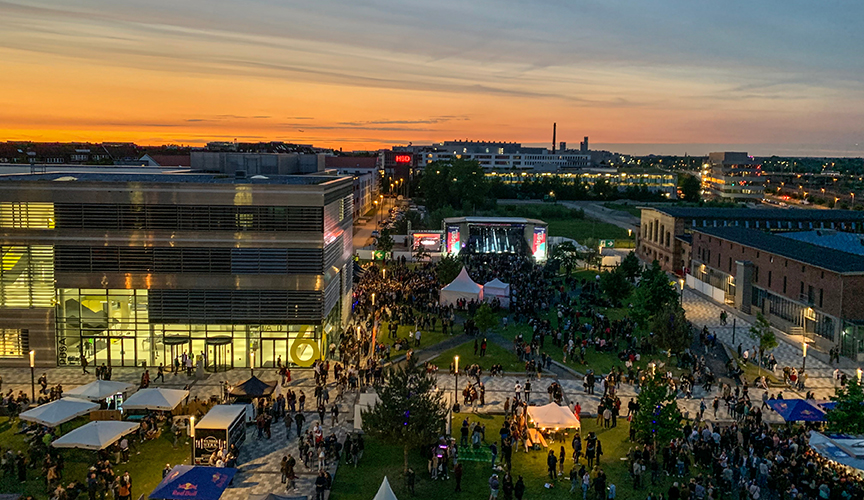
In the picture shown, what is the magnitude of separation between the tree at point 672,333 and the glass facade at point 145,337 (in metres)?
17.2

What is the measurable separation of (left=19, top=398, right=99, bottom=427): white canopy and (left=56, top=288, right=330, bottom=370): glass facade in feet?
27.5

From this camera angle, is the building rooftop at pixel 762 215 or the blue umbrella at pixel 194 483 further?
the building rooftop at pixel 762 215

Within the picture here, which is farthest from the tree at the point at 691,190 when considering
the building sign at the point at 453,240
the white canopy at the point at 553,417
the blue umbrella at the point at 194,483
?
the blue umbrella at the point at 194,483

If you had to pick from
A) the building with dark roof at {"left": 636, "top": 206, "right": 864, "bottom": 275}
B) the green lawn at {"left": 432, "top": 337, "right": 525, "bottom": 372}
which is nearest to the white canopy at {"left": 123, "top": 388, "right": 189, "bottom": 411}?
the green lawn at {"left": 432, "top": 337, "right": 525, "bottom": 372}

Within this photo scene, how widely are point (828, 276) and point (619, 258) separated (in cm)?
3253

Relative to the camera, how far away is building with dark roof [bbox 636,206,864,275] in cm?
6700

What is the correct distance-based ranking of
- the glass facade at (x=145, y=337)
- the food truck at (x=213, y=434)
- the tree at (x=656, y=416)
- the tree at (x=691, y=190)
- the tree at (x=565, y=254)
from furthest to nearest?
the tree at (x=691, y=190) → the tree at (x=565, y=254) → the glass facade at (x=145, y=337) → the tree at (x=656, y=416) → the food truck at (x=213, y=434)

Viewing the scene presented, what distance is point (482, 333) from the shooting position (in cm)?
4109

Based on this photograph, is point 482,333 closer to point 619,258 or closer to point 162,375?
point 162,375

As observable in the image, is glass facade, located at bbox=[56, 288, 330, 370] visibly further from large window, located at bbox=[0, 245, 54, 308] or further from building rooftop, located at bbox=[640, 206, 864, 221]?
building rooftop, located at bbox=[640, 206, 864, 221]

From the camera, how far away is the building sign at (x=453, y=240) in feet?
247

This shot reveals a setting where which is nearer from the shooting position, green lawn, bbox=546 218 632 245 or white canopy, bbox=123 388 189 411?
white canopy, bbox=123 388 189 411

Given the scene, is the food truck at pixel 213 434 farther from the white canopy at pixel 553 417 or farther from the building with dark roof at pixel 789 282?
the building with dark roof at pixel 789 282

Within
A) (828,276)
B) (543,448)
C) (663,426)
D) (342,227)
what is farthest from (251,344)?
(828,276)
